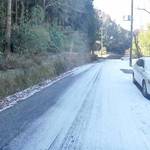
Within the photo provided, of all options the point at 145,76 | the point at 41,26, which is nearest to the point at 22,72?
the point at 145,76

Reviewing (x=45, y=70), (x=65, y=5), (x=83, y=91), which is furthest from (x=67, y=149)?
(x=65, y=5)

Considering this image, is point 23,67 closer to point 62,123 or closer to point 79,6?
point 62,123

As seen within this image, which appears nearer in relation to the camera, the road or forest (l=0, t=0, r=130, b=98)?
the road

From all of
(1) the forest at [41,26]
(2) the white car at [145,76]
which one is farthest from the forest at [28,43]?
(2) the white car at [145,76]

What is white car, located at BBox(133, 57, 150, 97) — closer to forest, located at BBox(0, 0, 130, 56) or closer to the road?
the road

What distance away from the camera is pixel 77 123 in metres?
7.71

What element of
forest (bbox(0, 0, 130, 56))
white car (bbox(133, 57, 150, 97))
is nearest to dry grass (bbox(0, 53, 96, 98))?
forest (bbox(0, 0, 130, 56))

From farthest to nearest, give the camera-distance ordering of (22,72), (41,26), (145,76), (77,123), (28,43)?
(41,26) → (28,43) → (22,72) → (145,76) → (77,123)

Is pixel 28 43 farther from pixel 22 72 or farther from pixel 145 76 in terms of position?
pixel 145 76

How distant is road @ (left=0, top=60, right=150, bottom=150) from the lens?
612cm

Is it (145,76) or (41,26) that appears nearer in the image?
(145,76)

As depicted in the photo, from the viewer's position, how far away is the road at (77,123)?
6.12m

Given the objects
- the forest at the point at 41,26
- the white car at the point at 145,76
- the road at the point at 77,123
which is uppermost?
the forest at the point at 41,26

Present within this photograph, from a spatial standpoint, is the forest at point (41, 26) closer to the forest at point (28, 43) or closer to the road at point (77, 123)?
the forest at point (28, 43)
